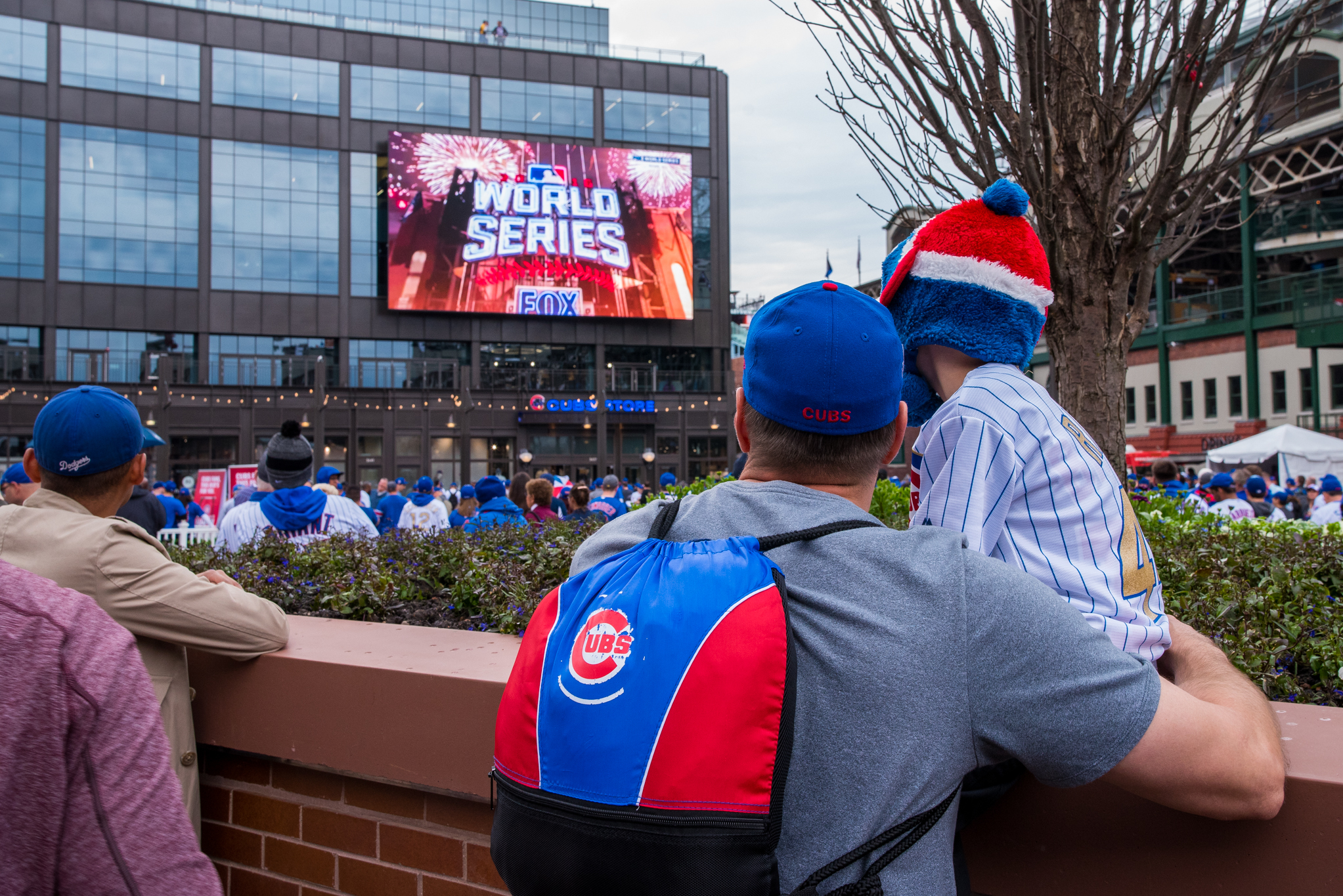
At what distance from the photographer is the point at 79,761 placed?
91 centimetres

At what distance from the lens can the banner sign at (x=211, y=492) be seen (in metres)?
15.4

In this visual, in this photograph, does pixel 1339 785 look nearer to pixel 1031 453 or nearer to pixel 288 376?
pixel 1031 453

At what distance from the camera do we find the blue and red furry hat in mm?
1935

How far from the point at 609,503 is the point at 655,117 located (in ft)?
115

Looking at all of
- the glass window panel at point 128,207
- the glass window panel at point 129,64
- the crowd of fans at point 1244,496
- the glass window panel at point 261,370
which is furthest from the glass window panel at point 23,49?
the crowd of fans at point 1244,496

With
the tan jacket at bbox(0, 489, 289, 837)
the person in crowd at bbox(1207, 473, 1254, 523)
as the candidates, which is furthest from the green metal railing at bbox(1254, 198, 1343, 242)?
the tan jacket at bbox(0, 489, 289, 837)

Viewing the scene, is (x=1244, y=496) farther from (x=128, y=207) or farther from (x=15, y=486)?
(x=128, y=207)

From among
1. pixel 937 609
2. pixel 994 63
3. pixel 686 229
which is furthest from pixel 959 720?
pixel 686 229

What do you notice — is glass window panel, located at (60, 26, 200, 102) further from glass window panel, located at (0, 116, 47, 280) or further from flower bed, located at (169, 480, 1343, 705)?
flower bed, located at (169, 480, 1343, 705)

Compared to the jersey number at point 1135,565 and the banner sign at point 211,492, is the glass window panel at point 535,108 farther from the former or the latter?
the jersey number at point 1135,565

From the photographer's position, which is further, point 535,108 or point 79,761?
point 535,108

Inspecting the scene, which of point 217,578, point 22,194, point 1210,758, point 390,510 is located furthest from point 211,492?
point 22,194

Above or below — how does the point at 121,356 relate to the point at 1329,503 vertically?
above

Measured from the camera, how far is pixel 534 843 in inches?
47.2
